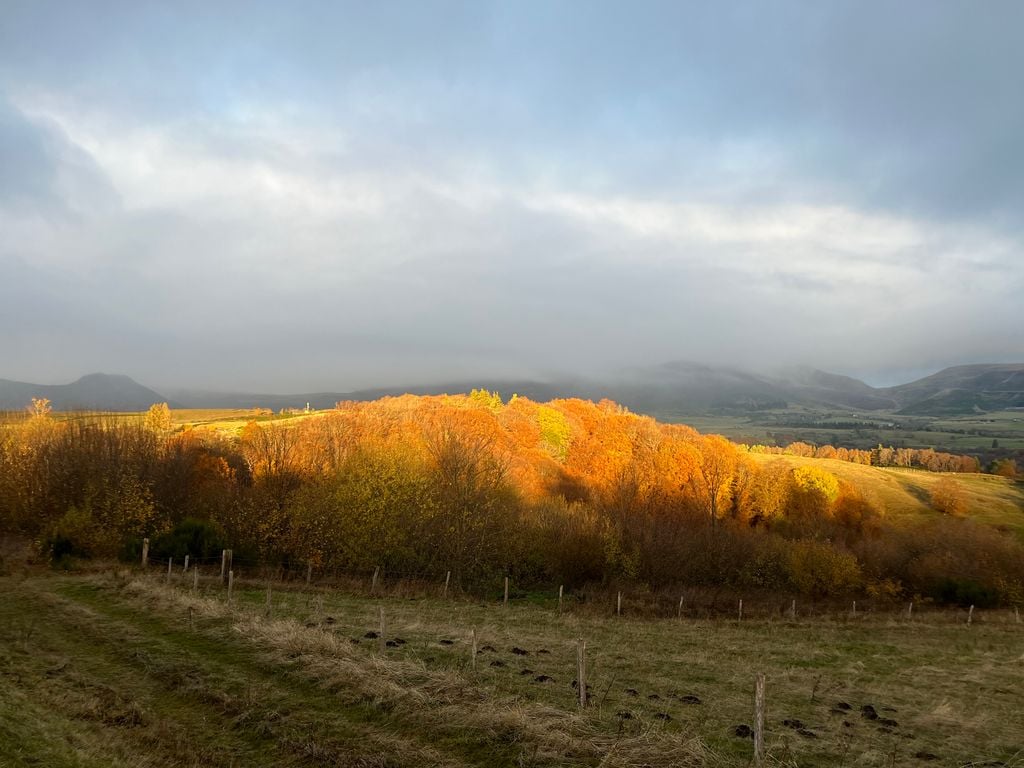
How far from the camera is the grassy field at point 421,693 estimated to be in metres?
11.2

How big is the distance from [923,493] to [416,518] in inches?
4693

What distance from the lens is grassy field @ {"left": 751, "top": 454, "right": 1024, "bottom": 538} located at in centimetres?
10475

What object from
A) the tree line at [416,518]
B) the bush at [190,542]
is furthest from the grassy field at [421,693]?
the tree line at [416,518]

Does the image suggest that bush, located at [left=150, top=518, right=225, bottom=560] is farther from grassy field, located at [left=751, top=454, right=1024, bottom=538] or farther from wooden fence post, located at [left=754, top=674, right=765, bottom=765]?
grassy field, located at [left=751, top=454, right=1024, bottom=538]

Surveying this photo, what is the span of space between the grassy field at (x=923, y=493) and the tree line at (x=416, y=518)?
22681 mm

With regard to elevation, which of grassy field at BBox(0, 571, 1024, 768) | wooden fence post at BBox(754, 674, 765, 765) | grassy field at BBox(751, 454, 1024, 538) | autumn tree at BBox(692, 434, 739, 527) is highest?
wooden fence post at BBox(754, 674, 765, 765)

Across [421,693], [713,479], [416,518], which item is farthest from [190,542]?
[713,479]

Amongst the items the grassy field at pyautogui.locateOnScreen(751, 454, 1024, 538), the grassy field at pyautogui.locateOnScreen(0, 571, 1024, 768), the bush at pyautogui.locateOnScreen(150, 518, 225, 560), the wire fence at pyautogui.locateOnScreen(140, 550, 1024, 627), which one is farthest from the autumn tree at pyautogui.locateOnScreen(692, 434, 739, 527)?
the bush at pyautogui.locateOnScreen(150, 518, 225, 560)

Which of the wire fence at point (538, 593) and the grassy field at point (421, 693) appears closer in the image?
the grassy field at point (421, 693)

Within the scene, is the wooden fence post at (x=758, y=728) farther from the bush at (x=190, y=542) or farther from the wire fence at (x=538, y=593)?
the bush at (x=190, y=542)

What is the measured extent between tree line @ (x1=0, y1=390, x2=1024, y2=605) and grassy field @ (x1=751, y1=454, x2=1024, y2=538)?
22681 millimetres

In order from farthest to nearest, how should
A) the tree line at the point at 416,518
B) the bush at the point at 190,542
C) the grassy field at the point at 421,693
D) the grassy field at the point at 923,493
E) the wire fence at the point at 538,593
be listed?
the grassy field at the point at 923,493 → the tree line at the point at 416,518 → the bush at the point at 190,542 → the wire fence at the point at 538,593 → the grassy field at the point at 421,693

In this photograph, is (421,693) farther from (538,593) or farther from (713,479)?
(713,479)

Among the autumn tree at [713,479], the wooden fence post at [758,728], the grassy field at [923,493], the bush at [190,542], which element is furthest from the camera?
the grassy field at [923,493]
